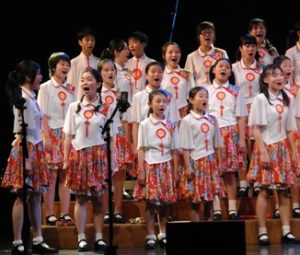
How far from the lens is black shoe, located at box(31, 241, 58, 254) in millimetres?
7094

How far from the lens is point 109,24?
32.2ft

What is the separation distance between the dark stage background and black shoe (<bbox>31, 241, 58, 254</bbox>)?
2197 millimetres

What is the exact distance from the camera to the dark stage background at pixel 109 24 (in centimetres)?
941

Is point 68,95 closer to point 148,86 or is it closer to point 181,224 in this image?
point 148,86

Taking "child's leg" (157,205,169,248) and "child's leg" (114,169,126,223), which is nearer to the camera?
"child's leg" (157,205,169,248)

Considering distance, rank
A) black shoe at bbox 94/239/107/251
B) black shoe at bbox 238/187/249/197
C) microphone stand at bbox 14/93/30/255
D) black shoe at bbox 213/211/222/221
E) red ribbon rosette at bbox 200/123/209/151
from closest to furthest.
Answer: microphone stand at bbox 14/93/30/255 → black shoe at bbox 94/239/107/251 → red ribbon rosette at bbox 200/123/209/151 → black shoe at bbox 213/211/222/221 → black shoe at bbox 238/187/249/197

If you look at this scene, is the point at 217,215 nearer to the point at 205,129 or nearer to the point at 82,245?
the point at 205,129

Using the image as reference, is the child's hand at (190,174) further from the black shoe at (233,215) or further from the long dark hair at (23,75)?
the long dark hair at (23,75)

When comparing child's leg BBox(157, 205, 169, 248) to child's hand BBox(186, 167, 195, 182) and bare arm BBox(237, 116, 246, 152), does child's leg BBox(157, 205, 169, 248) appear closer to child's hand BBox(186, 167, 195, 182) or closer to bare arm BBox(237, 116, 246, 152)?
child's hand BBox(186, 167, 195, 182)

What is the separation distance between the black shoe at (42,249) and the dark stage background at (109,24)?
7.21 ft

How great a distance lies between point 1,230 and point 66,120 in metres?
1.64

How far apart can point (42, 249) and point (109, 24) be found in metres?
3.42

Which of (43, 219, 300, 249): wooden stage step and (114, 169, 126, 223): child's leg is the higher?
(114, 169, 126, 223): child's leg

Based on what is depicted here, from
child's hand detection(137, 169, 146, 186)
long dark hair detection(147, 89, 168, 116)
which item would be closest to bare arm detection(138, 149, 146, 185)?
child's hand detection(137, 169, 146, 186)
